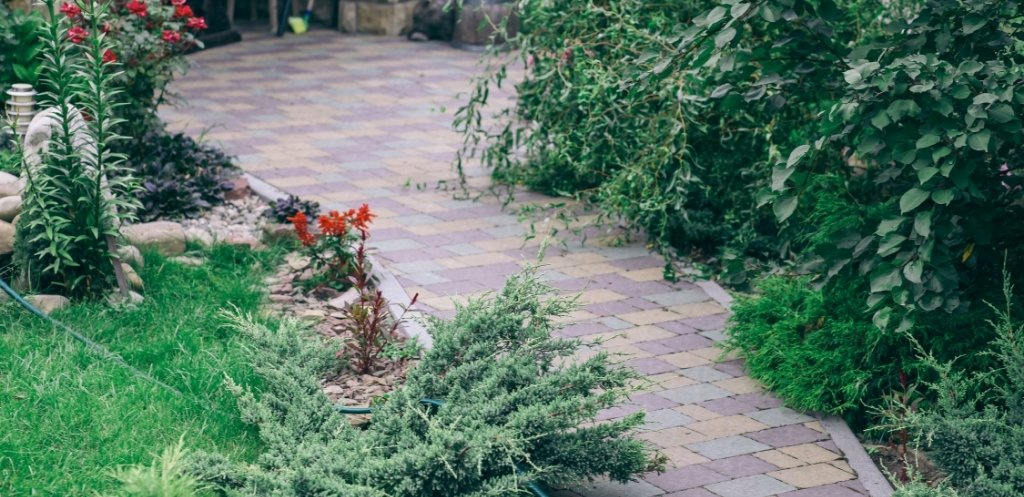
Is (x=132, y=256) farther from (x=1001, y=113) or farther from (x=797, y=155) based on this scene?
(x=1001, y=113)

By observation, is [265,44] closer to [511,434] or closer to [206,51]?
[206,51]

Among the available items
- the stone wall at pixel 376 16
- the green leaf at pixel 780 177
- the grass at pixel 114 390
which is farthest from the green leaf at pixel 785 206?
the stone wall at pixel 376 16

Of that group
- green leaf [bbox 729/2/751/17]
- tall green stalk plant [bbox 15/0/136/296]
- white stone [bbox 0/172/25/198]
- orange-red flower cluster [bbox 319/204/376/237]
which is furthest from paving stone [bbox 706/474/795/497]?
white stone [bbox 0/172/25/198]

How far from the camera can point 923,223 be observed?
4.53 m

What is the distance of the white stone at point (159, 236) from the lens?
6.64 metres

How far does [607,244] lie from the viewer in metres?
7.55

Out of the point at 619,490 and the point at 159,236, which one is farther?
the point at 159,236

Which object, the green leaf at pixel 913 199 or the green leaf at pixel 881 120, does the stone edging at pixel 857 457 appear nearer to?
the green leaf at pixel 913 199

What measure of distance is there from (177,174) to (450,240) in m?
1.78

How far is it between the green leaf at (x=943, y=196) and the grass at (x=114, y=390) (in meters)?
2.70

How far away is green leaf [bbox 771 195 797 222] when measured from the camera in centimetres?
492

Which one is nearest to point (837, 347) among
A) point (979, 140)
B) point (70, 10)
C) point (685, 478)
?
point (685, 478)

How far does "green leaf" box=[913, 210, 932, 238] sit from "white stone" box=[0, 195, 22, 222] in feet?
13.9

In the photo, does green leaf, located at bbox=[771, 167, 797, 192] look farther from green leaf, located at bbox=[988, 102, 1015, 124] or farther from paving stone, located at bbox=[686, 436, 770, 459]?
paving stone, located at bbox=[686, 436, 770, 459]
